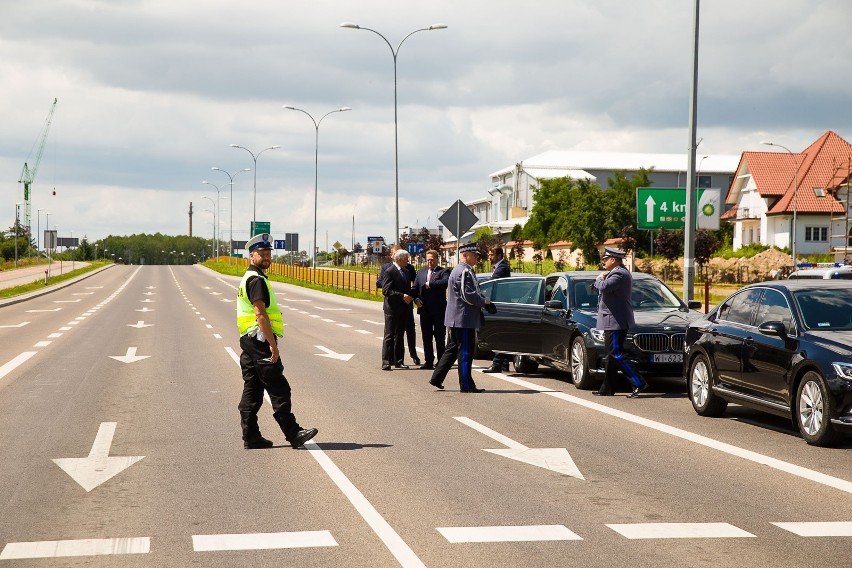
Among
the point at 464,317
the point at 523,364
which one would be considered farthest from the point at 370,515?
the point at 523,364

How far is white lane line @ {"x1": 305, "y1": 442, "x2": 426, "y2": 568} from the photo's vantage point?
5574 mm

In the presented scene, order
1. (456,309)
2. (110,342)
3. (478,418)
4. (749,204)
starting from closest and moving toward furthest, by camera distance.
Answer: (478,418), (456,309), (110,342), (749,204)

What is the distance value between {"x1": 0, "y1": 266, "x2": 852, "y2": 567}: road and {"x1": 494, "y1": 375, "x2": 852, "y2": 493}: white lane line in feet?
0.13

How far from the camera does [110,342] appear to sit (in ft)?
72.6

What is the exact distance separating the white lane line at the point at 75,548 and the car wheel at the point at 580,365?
27.9 ft

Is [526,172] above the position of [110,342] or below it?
above

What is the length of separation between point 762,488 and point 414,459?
267cm

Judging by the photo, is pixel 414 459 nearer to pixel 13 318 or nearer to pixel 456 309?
pixel 456 309

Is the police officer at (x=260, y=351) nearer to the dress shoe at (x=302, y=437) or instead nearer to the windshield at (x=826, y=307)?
the dress shoe at (x=302, y=437)

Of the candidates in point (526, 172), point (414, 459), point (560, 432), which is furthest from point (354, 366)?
point (526, 172)

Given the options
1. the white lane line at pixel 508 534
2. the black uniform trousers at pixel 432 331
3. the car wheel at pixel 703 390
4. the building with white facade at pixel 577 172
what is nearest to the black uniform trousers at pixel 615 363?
the car wheel at pixel 703 390

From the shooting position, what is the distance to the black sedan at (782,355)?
9047 millimetres

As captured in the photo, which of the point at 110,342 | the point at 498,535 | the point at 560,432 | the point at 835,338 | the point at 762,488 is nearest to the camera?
the point at 498,535

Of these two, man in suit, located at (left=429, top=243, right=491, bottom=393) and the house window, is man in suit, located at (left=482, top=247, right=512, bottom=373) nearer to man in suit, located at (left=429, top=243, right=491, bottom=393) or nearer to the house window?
man in suit, located at (left=429, top=243, right=491, bottom=393)
